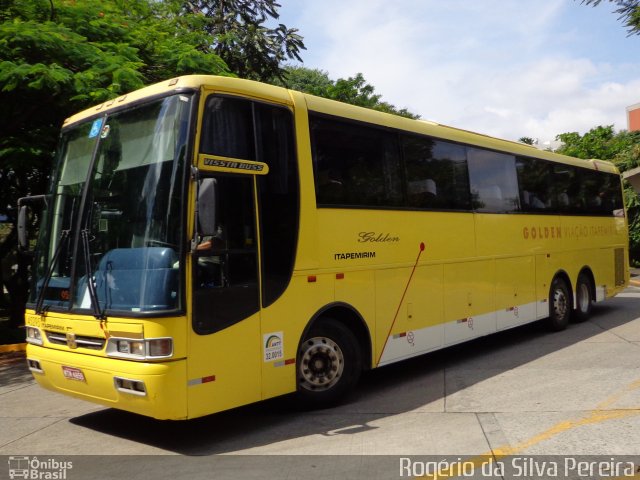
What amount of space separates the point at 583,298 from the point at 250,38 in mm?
11675

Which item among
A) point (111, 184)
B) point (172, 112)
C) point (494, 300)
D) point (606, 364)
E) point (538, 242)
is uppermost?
point (172, 112)

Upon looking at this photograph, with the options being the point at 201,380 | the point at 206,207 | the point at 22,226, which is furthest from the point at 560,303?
the point at 22,226

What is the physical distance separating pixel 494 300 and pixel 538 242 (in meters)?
2.09

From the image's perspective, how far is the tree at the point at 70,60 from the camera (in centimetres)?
872

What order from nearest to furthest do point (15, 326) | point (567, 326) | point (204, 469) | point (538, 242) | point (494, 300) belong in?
point (204, 469) → point (494, 300) → point (538, 242) → point (567, 326) → point (15, 326)

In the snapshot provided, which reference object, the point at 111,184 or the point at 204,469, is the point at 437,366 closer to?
the point at 204,469

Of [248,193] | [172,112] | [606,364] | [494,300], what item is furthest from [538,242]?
[172,112]

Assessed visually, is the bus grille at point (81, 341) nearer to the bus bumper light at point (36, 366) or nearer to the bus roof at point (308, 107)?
the bus bumper light at point (36, 366)

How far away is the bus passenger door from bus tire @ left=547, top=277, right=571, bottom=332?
24.8ft

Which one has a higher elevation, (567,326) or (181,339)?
(181,339)

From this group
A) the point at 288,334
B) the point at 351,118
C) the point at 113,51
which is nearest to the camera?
the point at 288,334

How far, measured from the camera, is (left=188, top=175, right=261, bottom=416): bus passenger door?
5051 mm

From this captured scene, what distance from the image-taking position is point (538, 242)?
10672 mm

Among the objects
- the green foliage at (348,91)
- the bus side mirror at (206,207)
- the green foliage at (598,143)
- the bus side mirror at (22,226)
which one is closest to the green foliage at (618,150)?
the green foliage at (598,143)
